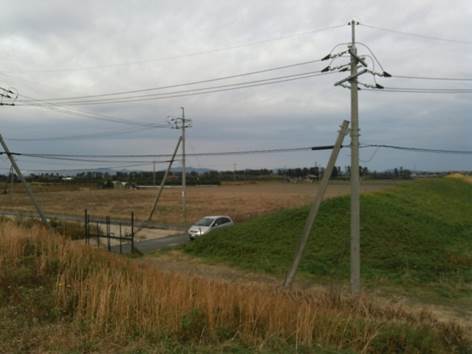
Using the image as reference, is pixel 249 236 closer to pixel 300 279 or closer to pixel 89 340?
pixel 300 279

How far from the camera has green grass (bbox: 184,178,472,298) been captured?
48.2 ft

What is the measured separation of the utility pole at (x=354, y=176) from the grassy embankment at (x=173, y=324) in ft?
15.6

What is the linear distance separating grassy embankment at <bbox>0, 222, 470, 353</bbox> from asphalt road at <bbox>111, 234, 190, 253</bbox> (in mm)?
15109

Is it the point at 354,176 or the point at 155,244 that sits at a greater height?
the point at 354,176

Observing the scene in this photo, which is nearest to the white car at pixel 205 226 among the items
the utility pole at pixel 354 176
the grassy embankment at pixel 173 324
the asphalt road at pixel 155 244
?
the asphalt road at pixel 155 244

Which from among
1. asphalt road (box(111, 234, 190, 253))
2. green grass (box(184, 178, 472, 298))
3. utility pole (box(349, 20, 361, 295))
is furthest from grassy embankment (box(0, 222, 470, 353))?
asphalt road (box(111, 234, 190, 253))

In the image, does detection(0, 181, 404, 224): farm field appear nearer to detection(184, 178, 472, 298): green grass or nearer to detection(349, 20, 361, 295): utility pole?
detection(184, 178, 472, 298): green grass

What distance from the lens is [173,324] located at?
195 inches

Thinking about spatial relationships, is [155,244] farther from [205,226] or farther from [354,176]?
[354,176]

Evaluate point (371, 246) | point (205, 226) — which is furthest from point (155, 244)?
point (371, 246)

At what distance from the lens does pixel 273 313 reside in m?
5.33

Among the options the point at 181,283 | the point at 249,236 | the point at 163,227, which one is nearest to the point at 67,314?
the point at 181,283

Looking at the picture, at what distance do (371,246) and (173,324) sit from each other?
1435 cm

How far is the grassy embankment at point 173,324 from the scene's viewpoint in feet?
15.0
